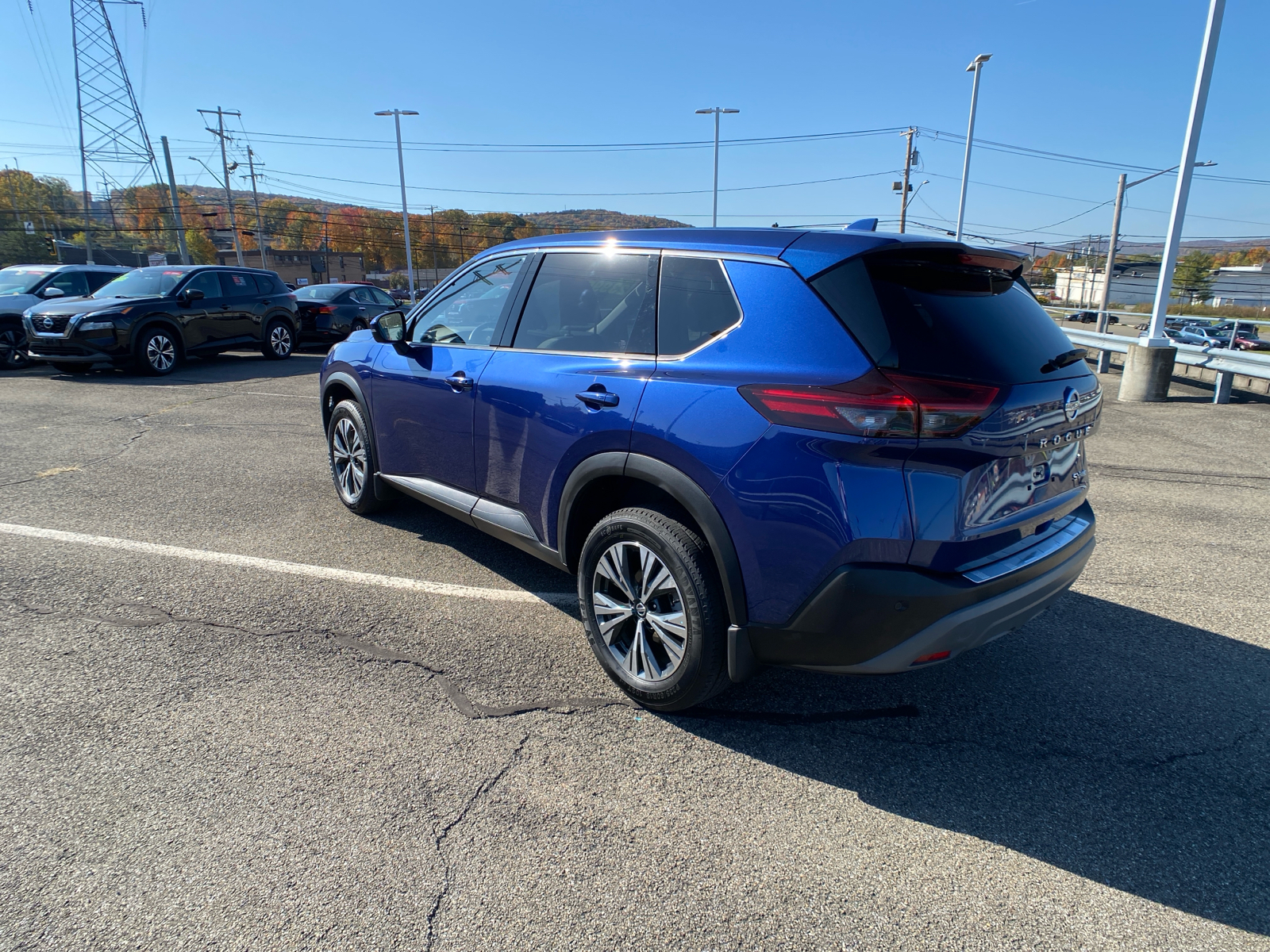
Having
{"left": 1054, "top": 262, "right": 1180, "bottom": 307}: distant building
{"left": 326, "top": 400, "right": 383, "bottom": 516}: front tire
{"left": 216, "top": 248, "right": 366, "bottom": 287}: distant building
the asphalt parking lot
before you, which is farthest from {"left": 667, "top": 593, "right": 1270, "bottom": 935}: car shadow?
{"left": 1054, "top": 262, "right": 1180, "bottom": 307}: distant building

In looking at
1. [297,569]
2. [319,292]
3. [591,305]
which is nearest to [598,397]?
[591,305]

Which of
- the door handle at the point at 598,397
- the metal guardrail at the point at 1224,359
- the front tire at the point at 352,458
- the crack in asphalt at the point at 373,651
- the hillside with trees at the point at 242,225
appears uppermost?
the hillside with trees at the point at 242,225

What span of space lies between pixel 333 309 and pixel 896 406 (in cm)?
1642

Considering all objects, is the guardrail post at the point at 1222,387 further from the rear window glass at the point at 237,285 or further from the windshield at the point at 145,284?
the windshield at the point at 145,284

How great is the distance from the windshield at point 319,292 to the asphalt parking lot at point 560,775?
13.3 metres

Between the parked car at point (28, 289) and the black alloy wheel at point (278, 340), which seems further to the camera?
the black alloy wheel at point (278, 340)

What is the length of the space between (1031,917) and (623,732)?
1430 mm

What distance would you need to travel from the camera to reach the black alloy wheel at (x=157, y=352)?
1203 cm

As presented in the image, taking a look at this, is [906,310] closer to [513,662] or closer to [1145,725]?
[1145,725]

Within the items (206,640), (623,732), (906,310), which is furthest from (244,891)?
(906,310)

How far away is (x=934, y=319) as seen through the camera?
247 centimetres

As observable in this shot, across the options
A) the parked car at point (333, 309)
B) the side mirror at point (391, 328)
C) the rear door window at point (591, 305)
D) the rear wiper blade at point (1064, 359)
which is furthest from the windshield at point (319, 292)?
the rear wiper blade at point (1064, 359)

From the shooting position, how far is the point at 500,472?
12.0 feet

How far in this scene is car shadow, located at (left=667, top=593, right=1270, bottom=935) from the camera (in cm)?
228
